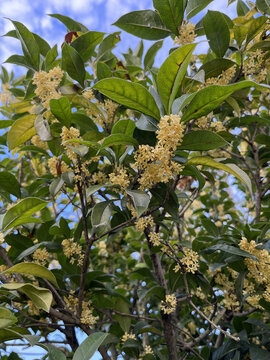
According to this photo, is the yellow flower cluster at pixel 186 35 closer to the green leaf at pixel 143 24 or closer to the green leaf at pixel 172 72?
the green leaf at pixel 143 24

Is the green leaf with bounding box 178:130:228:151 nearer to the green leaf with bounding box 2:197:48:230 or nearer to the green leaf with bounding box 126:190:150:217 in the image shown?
the green leaf with bounding box 126:190:150:217

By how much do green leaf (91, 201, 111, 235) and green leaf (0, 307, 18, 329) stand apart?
408 millimetres

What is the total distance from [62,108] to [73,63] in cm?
37

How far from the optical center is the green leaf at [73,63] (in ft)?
5.17

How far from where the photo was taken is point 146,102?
3.92ft

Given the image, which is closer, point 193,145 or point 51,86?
point 193,145

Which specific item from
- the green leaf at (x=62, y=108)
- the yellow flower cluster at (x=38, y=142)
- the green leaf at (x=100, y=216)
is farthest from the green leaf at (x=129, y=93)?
the yellow flower cluster at (x=38, y=142)

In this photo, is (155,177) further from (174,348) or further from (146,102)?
(174,348)

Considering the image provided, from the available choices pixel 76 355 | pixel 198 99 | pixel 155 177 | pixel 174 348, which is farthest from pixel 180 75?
pixel 174 348

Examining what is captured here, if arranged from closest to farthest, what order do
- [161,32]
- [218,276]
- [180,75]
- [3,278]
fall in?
1. [180,75]
2. [3,278]
3. [161,32]
4. [218,276]

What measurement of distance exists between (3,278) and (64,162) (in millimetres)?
590

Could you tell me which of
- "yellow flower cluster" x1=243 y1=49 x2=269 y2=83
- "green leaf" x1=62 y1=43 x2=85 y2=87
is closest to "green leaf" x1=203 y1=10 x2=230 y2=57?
"yellow flower cluster" x1=243 y1=49 x2=269 y2=83

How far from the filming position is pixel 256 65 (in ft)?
5.42

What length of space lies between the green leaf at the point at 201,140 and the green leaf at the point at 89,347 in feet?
2.43
